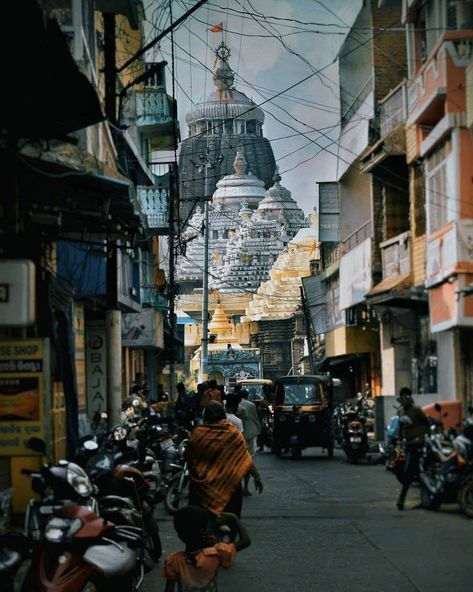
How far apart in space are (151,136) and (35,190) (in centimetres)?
2689

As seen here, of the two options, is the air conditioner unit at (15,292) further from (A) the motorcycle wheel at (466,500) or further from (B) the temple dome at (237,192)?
(B) the temple dome at (237,192)

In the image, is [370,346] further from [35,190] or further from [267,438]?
[35,190]

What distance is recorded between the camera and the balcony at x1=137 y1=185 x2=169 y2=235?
37125mm

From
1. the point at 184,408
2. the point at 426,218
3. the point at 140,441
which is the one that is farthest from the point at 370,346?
the point at 140,441

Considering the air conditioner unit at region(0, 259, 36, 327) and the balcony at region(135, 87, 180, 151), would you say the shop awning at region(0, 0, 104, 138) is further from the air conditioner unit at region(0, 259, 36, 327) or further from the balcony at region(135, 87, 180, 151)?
the balcony at region(135, 87, 180, 151)

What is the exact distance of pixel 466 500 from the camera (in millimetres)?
15062

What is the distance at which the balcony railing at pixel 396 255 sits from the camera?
28469 millimetres

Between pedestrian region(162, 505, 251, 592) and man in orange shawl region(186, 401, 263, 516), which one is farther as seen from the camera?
man in orange shawl region(186, 401, 263, 516)

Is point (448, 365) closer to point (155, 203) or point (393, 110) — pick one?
point (393, 110)

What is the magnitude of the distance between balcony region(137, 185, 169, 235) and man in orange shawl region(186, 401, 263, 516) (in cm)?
2599

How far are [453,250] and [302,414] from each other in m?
6.30

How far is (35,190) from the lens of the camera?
13766mm

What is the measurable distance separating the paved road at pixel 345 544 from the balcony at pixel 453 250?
4504 millimetres

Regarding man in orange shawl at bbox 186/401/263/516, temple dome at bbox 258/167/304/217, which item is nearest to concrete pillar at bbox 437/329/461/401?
man in orange shawl at bbox 186/401/263/516
